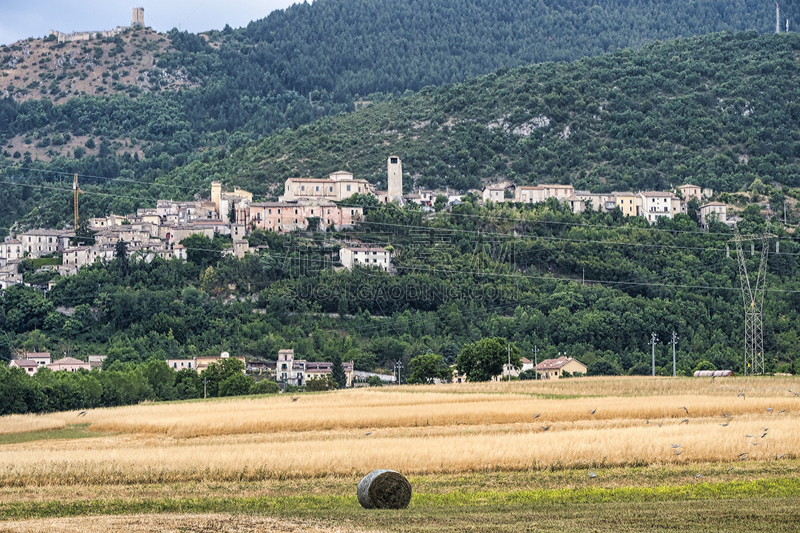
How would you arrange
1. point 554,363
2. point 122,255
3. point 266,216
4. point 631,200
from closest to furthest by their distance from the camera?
point 554,363
point 122,255
point 266,216
point 631,200

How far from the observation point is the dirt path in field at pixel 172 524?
21.3 meters

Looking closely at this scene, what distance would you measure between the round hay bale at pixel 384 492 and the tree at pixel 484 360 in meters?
52.3

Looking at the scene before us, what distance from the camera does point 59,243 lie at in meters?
124

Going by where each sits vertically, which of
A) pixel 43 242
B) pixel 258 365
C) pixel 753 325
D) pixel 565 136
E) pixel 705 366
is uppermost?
pixel 565 136

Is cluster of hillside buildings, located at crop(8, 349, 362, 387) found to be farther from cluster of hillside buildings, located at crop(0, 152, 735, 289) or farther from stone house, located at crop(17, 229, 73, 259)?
stone house, located at crop(17, 229, 73, 259)

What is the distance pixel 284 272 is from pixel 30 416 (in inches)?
2186

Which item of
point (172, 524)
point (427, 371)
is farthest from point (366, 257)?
point (172, 524)

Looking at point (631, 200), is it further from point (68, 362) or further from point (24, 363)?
point (24, 363)

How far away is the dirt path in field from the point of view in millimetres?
21266

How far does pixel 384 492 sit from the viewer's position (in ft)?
81.8

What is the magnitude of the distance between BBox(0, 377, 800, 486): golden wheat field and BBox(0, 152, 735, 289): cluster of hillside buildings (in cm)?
5783

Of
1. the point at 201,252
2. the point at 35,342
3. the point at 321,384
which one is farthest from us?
the point at 201,252

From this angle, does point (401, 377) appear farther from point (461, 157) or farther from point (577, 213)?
point (461, 157)

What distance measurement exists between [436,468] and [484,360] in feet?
159
